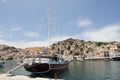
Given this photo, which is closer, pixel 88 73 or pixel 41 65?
pixel 41 65

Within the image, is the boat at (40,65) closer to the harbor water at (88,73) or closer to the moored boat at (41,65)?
the moored boat at (41,65)

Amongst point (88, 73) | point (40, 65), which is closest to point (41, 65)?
point (40, 65)

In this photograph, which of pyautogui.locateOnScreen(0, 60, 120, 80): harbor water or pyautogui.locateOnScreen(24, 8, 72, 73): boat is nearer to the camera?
pyautogui.locateOnScreen(24, 8, 72, 73): boat

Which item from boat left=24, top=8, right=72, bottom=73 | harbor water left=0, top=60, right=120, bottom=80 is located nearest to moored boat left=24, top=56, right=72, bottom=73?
boat left=24, top=8, right=72, bottom=73

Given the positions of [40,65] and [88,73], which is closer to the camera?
[40,65]

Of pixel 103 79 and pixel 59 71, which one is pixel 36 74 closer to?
pixel 59 71

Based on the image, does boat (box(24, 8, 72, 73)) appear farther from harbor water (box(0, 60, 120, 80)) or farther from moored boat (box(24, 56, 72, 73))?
harbor water (box(0, 60, 120, 80))

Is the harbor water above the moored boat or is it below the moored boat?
below

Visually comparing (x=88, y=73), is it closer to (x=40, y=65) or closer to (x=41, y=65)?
(x=41, y=65)

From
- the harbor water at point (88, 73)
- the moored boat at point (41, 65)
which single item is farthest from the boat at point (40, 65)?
the harbor water at point (88, 73)

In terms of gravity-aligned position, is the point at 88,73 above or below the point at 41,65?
below

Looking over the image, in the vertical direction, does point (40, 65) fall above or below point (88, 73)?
above

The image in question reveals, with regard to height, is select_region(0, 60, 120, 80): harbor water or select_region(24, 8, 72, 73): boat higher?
select_region(24, 8, 72, 73): boat

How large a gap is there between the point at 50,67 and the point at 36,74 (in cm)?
349
